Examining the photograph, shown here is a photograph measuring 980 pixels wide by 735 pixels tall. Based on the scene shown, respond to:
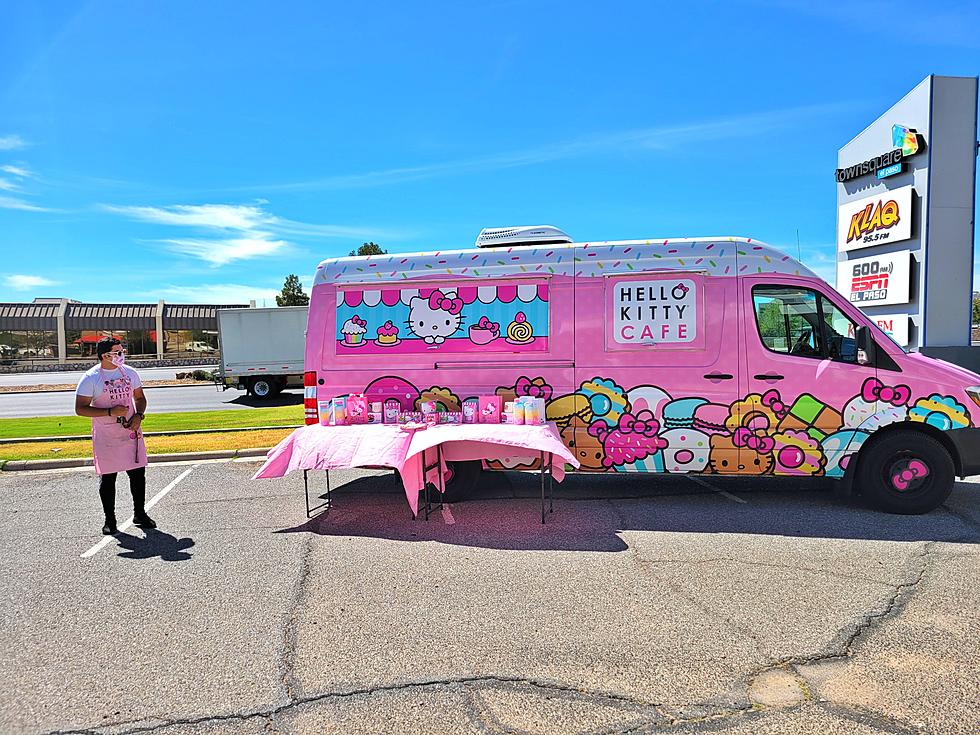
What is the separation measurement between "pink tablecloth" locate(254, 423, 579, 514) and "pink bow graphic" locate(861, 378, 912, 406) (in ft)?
9.64

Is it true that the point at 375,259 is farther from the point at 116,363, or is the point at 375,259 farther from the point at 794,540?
the point at 794,540

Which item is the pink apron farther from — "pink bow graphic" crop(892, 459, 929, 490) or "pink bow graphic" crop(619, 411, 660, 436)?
"pink bow graphic" crop(892, 459, 929, 490)


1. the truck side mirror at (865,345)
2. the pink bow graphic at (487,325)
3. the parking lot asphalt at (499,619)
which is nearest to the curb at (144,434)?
the parking lot asphalt at (499,619)

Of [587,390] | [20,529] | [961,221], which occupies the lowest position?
[20,529]

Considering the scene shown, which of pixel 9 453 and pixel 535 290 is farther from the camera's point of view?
pixel 9 453

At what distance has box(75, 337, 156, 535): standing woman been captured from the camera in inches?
229

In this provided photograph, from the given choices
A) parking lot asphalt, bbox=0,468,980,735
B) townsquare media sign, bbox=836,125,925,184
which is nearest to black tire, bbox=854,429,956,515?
parking lot asphalt, bbox=0,468,980,735

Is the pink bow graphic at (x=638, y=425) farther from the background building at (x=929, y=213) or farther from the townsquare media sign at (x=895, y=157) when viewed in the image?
the townsquare media sign at (x=895, y=157)

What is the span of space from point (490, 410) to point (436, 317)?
117 centimetres

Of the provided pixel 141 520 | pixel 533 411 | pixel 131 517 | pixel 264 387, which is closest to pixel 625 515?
pixel 533 411

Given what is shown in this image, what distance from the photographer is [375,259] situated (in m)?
7.20

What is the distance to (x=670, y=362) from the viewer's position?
6.47 m

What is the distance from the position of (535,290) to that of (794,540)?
3.32m

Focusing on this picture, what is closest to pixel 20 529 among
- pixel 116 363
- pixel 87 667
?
pixel 116 363
